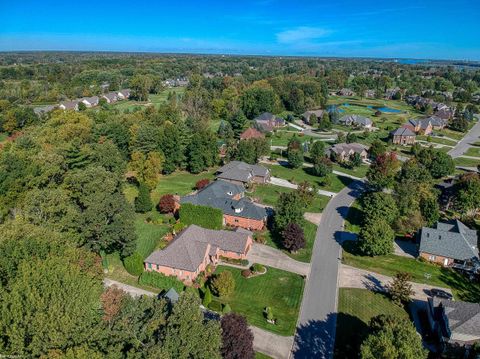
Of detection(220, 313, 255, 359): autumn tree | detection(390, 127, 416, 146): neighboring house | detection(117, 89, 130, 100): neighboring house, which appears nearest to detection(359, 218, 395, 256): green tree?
detection(220, 313, 255, 359): autumn tree

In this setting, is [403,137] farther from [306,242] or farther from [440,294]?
[440,294]

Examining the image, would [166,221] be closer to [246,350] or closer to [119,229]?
[119,229]

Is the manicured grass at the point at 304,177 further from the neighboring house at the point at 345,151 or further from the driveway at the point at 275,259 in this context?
the driveway at the point at 275,259

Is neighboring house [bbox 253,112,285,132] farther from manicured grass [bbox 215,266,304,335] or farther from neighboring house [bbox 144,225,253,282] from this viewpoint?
manicured grass [bbox 215,266,304,335]

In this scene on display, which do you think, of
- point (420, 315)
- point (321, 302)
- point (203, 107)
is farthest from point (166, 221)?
point (203, 107)

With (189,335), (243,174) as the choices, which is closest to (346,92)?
(243,174)
